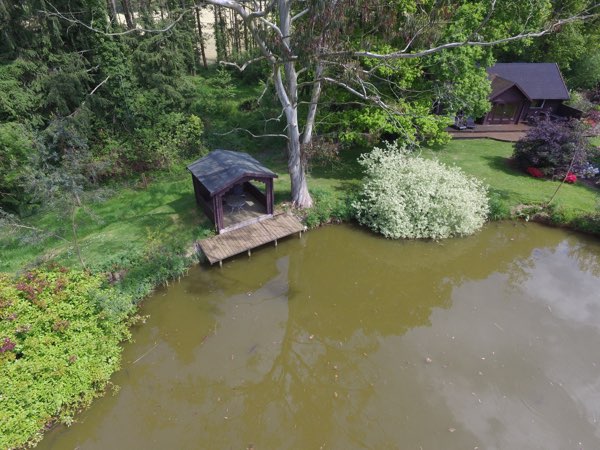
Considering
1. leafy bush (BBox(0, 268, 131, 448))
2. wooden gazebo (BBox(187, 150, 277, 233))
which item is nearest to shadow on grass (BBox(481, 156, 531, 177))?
wooden gazebo (BBox(187, 150, 277, 233))

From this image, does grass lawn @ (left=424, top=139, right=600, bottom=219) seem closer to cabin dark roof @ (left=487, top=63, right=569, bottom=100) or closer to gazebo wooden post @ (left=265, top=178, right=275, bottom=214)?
cabin dark roof @ (left=487, top=63, right=569, bottom=100)

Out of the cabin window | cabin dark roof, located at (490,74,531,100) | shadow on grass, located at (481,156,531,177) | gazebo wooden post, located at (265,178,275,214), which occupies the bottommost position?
shadow on grass, located at (481,156,531,177)

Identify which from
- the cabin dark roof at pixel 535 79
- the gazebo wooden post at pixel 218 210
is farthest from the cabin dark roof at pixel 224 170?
the cabin dark roof at pixel 535 79

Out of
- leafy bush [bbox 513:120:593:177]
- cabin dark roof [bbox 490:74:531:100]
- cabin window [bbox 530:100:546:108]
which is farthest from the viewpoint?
cabin window [bbox 530:100:546:108]

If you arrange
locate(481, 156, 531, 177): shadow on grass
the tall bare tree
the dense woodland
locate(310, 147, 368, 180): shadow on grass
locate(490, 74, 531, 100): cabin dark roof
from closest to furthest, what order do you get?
the tall bare tree
the dense woodland
locate(310, 147, 368, 180): shadow on grass
locate(481, 156, 531, 177): shadow on grass
locate(490, 74, 531, 100): cabin dark roof

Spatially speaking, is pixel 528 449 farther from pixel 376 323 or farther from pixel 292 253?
pixel 292 253

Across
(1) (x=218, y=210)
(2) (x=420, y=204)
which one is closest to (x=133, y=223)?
(1) (x=218, y=210)

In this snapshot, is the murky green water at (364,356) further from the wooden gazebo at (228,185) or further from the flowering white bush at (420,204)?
the wooden gazebo at (228,185)

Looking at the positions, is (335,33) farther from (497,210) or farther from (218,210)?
(497,210)
